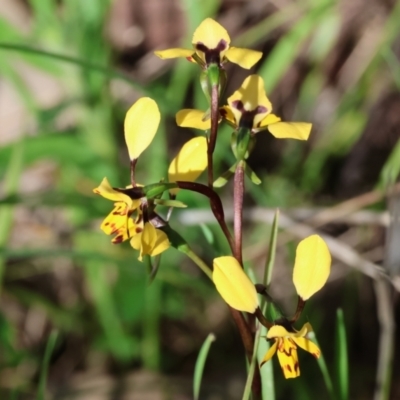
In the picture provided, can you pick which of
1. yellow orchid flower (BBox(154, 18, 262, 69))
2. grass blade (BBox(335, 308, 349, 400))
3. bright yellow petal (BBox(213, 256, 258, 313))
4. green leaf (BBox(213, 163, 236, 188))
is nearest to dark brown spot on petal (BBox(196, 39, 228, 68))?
yellow orchid flower (BBox(154, 18, 262, 69))

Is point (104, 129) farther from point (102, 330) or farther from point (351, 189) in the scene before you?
point (351, 189)

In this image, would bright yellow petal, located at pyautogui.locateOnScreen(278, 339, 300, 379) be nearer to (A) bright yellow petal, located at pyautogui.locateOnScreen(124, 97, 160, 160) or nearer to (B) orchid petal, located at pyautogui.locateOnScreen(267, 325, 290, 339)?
(B) orchid petal, located at pyautogui.locateOnScreen(267, 325, 290, 339)

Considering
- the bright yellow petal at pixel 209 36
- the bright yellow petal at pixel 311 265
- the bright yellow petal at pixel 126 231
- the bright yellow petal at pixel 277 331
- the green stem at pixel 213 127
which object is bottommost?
the bright yellow petal at pixel 277 331

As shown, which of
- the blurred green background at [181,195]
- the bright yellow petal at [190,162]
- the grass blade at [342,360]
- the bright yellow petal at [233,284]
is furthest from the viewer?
the blurred green background at [181,195]

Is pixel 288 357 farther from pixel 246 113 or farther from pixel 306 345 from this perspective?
pixel 246 113

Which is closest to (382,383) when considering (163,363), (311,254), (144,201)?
(311,254)

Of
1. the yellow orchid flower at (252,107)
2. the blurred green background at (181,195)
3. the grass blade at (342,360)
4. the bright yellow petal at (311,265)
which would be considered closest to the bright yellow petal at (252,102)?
the yellow orchid flower at (252,107)

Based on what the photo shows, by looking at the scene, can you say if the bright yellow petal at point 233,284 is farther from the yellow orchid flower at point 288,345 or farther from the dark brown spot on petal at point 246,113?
the dark brown spot on petal at point 246,113

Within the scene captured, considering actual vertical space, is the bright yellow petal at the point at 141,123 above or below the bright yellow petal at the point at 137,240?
above
